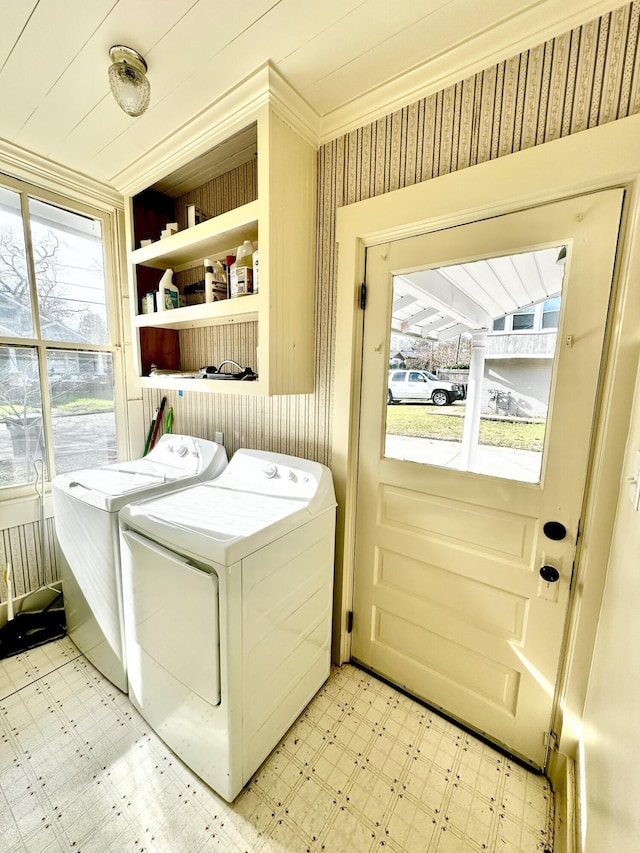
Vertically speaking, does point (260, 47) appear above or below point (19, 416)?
above

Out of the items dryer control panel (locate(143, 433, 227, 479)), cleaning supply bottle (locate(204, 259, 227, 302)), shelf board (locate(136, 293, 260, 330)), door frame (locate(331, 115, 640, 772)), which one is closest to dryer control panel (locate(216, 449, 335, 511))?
dryer control panel (locate(143, 433, 227, 479))

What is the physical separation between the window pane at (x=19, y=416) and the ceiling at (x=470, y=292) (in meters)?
2.01

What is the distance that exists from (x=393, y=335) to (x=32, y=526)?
2.27 m

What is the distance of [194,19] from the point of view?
101cm

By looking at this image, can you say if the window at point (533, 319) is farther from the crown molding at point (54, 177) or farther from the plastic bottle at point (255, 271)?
the crown molding at point (54, 177)

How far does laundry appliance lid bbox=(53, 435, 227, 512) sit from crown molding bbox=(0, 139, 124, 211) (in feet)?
4.91

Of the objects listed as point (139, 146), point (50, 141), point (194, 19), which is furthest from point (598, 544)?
point (50, 141)

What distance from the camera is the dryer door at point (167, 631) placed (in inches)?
42.2

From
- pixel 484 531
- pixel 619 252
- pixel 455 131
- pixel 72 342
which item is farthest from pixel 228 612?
pixel 72 342

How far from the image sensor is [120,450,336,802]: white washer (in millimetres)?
1066

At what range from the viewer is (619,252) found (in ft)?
3.22

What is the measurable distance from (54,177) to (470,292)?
7.42ft

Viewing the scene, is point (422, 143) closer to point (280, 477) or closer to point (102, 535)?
point (280, 477)

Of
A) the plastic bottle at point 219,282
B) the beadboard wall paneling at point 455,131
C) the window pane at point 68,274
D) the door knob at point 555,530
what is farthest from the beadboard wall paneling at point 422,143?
the door knob at point 555,530
